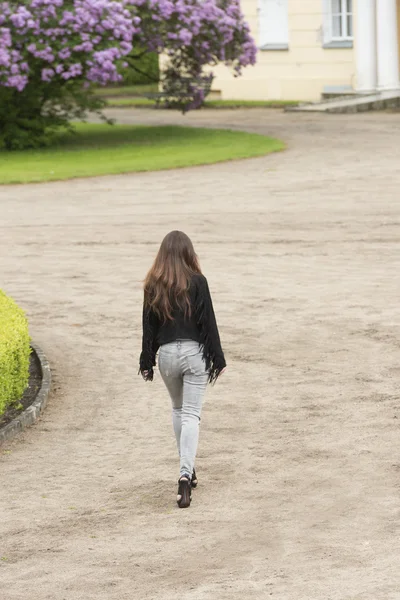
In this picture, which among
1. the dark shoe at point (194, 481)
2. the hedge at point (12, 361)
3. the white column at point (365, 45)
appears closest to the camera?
the dark shoe at point (194, 481)

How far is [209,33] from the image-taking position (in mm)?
27375

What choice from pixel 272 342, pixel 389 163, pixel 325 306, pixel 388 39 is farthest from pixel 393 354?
pixel 388 39

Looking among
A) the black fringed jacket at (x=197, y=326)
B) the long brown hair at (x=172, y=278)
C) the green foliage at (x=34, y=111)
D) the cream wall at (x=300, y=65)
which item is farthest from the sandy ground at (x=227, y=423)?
the cream wall at (x=300, y=65)

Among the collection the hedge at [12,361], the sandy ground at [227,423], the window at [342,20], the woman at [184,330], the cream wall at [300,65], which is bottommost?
the sandy ground at [227,423]

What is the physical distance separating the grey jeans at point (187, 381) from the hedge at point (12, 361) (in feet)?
6.07

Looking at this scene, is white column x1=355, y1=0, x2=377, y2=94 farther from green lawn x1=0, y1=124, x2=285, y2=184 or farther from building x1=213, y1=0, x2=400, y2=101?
green lawn x1=0, y1=124, x2=285, y2=184

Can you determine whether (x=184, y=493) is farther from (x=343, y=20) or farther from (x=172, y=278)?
(x=343, y=20)

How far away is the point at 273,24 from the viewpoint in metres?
40.6

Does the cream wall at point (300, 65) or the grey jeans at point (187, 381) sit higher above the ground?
the cream wall at point (300, 65)

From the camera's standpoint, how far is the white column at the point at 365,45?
37.0m

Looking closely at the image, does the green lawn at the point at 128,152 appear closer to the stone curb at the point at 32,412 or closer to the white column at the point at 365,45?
the white column at the point at 365,45

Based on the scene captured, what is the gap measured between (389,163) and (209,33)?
21.3 feet

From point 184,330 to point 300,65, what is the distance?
34.0 m

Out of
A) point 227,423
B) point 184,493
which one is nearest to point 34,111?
point 227,423
